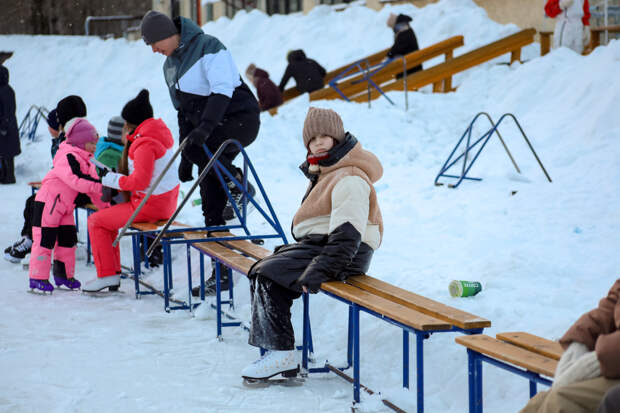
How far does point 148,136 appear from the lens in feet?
18.4

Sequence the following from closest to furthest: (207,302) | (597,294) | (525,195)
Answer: (597,294) < (207,302) < (525,195)

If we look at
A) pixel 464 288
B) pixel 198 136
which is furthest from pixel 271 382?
pixel 198 136

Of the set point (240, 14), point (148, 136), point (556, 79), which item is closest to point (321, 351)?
point (148, 136)

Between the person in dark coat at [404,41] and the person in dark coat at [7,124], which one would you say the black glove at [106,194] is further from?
the person in dark coat at [404,41]

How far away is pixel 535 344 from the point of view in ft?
8.69

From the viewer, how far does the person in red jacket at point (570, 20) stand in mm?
11188

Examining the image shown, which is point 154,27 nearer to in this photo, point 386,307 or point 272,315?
point 272,315

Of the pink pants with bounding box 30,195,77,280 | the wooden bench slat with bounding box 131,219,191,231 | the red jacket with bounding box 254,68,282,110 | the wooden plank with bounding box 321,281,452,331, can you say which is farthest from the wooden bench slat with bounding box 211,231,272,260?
the red jacket with bounding box 254,68,282,110

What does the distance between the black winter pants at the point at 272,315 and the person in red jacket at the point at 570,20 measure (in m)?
8.99

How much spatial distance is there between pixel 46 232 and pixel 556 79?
751 cm

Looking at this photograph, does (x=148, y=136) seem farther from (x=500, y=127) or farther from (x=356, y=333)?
(x=500, y=127)

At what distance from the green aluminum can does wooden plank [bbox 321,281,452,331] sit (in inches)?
37.0

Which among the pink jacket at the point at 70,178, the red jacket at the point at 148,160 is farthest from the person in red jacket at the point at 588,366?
the pink jacket at the point at 70,178

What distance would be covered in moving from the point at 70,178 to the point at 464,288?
3.17m
